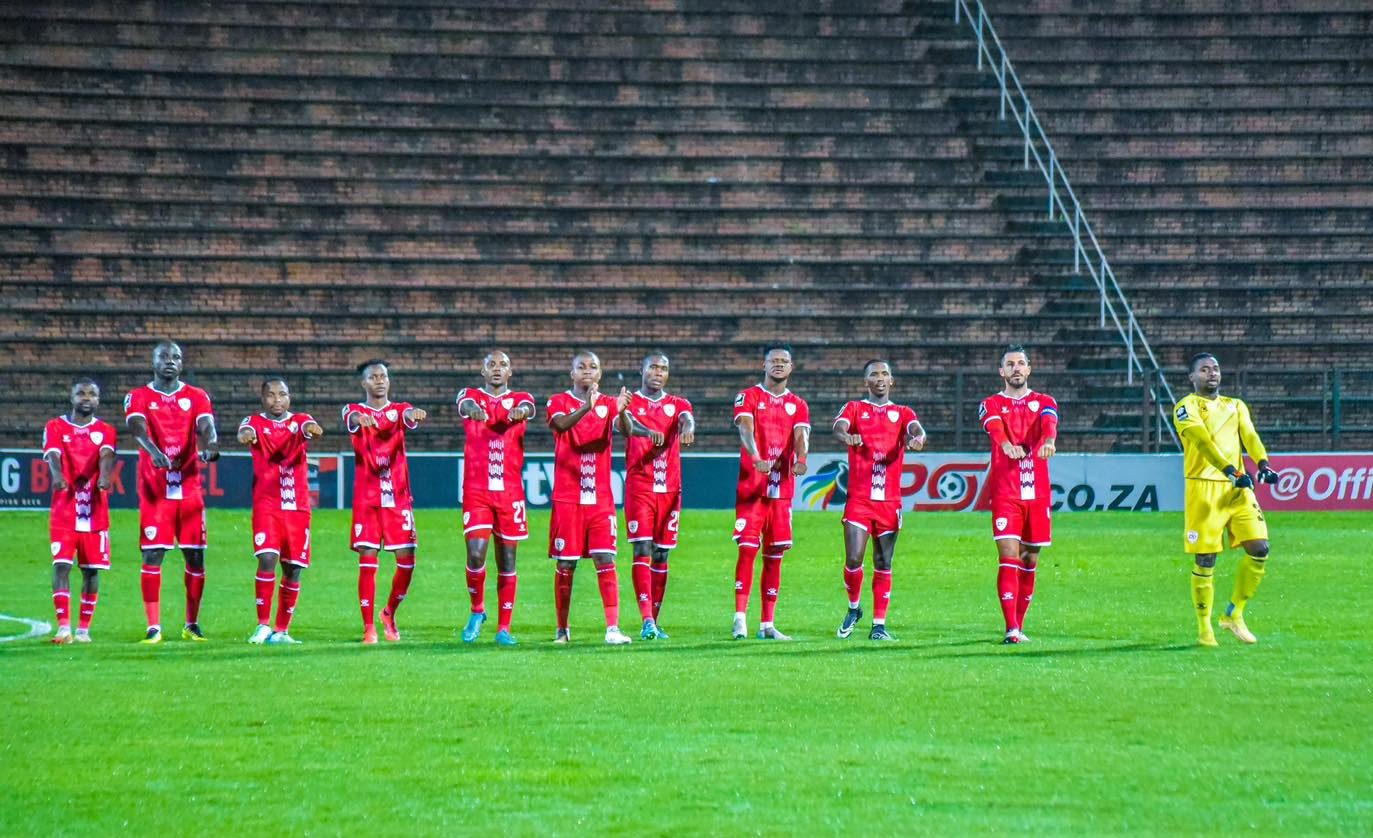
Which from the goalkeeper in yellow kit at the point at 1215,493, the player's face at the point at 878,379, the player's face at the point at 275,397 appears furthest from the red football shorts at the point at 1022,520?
the player's face at the point at 275,397

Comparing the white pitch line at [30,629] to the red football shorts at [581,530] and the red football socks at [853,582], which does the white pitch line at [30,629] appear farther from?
the red football socks at [853,582]

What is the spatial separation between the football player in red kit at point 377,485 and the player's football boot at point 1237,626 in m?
5.88

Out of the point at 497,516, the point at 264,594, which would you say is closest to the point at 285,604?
the point at 264,594

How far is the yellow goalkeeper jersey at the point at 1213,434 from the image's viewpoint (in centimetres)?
1350

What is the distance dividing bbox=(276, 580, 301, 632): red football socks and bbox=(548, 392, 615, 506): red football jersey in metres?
2.10

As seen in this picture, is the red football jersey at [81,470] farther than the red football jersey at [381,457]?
Yes

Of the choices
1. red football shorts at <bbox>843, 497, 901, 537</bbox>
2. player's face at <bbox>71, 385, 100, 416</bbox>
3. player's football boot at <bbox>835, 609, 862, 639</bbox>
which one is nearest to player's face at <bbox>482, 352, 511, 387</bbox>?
red football shorts at <bbox>843, 497, 901, 537</bbox>

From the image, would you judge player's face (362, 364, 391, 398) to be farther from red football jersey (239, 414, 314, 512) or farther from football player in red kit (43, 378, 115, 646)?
football player in red kit (43, 378, 115, 646)

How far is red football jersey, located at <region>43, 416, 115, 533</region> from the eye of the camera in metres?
14.1

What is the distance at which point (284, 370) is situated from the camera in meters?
32.5

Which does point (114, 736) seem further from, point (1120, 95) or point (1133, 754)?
point (1120, 95)

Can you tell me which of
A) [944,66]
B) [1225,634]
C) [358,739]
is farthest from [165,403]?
[944,66]

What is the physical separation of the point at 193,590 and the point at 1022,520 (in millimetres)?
6030

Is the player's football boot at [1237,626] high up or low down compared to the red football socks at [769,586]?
down
